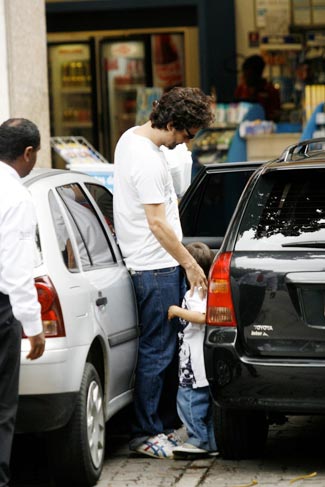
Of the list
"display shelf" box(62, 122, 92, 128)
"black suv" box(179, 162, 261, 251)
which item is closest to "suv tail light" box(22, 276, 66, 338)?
"black suv" box(179, 162, 261, 251)

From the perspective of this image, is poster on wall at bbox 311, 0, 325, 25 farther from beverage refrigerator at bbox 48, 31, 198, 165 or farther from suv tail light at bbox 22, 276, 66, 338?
suv tail light at bbox 22, 276, 66, 338

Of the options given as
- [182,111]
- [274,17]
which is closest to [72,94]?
[274,17]

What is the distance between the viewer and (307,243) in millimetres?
6602

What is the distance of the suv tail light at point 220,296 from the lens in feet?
21.8

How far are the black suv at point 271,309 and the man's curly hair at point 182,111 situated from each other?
790 millimetres

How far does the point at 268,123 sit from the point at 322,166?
9.52 m

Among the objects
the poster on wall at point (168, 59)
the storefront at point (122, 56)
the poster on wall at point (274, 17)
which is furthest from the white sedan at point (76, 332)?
the poster on wall at point (168, 59)

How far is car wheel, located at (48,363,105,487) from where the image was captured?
6.48 m

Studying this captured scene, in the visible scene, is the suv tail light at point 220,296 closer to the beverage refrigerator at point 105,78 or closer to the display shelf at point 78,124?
the beverage refrigerator at point 105,78

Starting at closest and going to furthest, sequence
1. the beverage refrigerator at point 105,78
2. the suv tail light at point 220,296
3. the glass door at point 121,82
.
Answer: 1. the suv tail light at point 220,296
2. the beverage refrigerator at point 105,78
3. the glass door at point 121,82

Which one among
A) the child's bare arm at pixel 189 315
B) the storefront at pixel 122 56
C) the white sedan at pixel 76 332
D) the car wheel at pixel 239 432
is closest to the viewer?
the white sedan at pixel 76 332

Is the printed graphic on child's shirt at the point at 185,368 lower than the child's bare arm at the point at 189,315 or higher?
lower

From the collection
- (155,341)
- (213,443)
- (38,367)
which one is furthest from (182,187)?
(38,367)

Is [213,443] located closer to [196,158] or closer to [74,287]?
[74,287]
